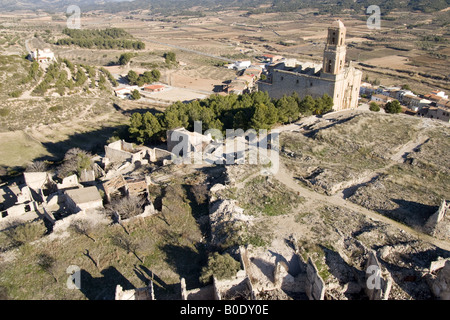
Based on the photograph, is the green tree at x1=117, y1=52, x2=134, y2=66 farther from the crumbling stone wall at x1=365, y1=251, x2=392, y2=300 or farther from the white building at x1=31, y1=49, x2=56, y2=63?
the crumbling stone wall at x1=365, y1=251, x2=392, y2=300

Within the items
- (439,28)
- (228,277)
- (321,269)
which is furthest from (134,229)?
(439,28)

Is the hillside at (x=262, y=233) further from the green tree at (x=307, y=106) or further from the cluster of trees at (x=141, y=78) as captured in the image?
the cluster of trees at (x=141, y=78)

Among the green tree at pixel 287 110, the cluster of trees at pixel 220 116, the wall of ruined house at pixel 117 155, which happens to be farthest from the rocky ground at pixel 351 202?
the wall of ruined house at pixel 117 155

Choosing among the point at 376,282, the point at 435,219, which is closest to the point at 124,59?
the point at 435,219

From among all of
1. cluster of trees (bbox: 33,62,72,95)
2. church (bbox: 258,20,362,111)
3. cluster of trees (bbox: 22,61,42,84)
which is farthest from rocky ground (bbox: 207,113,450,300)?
cluster of trees (bbox: 22,61,42,84)

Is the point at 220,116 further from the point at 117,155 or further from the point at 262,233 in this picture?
the point at 262,233

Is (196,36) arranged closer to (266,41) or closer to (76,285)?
(266,41)
